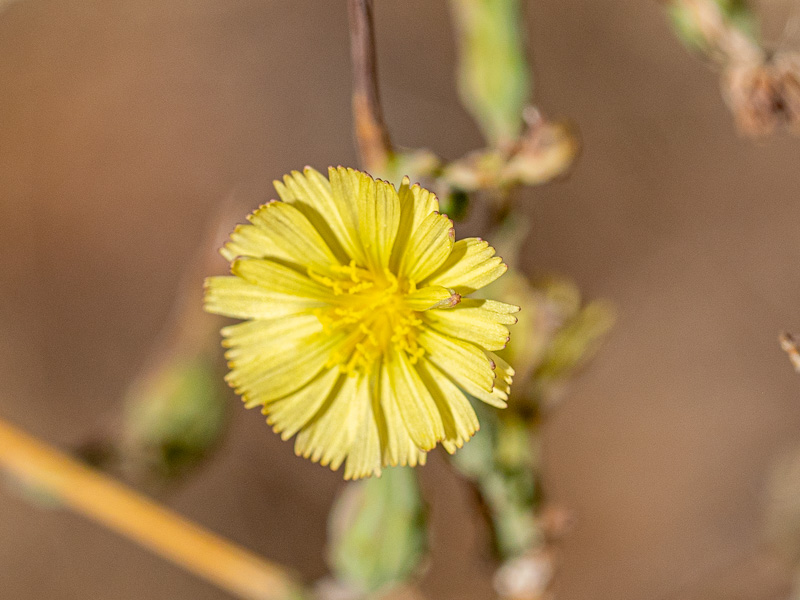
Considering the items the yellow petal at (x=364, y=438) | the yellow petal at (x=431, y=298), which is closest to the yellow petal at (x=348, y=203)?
the yellow petal at (x=431, y=298)

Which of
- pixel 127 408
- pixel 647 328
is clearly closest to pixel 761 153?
pixel 647 328

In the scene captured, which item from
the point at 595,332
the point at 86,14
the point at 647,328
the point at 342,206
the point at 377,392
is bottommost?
the point at 377,392

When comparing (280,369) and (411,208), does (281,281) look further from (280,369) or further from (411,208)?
(411,208)

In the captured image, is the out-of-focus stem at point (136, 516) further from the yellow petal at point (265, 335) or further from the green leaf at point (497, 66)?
the green leaf at point (497, 66)

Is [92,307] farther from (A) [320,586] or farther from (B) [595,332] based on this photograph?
(B) [595,332]

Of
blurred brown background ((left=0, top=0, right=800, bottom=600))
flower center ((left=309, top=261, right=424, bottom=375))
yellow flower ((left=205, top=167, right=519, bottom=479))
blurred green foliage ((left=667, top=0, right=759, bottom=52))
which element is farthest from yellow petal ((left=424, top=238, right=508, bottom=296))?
blurred brown background ((left=0, top=0, right=800, bottom=600))

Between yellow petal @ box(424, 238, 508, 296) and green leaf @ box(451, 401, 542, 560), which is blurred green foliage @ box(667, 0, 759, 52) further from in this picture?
green leaf @ box(451, 401, 542, 560)
